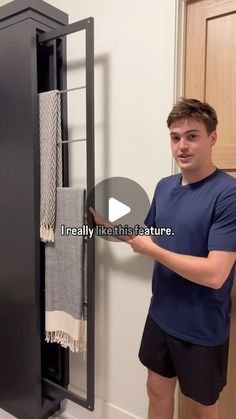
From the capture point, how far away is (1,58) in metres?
1.50

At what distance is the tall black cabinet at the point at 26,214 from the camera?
1391mm

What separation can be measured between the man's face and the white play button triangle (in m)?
0.44

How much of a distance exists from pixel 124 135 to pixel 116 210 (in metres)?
0.33

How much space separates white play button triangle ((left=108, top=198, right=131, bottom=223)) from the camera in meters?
1.38

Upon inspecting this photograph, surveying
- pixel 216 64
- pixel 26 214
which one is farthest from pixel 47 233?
pixel 216 64

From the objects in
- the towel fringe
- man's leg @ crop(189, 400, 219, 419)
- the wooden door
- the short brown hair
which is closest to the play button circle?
the towel fringe

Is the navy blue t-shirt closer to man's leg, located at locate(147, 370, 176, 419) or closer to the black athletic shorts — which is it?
the black athletic shorts

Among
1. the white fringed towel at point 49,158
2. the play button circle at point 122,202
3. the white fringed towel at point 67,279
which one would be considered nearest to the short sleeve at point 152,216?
the play button circle at point 122,202

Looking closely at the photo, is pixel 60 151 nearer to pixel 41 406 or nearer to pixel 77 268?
pixel 77 268

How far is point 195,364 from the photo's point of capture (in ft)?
3.30

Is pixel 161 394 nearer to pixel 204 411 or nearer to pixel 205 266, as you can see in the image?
pixel 204 411

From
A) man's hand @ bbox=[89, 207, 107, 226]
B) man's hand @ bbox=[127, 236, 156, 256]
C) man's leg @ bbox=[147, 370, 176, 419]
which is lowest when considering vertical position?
man's leg @ bbox=[147, 370, 176, 419]

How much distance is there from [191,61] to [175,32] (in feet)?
0.41

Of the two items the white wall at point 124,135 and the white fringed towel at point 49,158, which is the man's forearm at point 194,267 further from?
the white fringed towel at point 49,158
